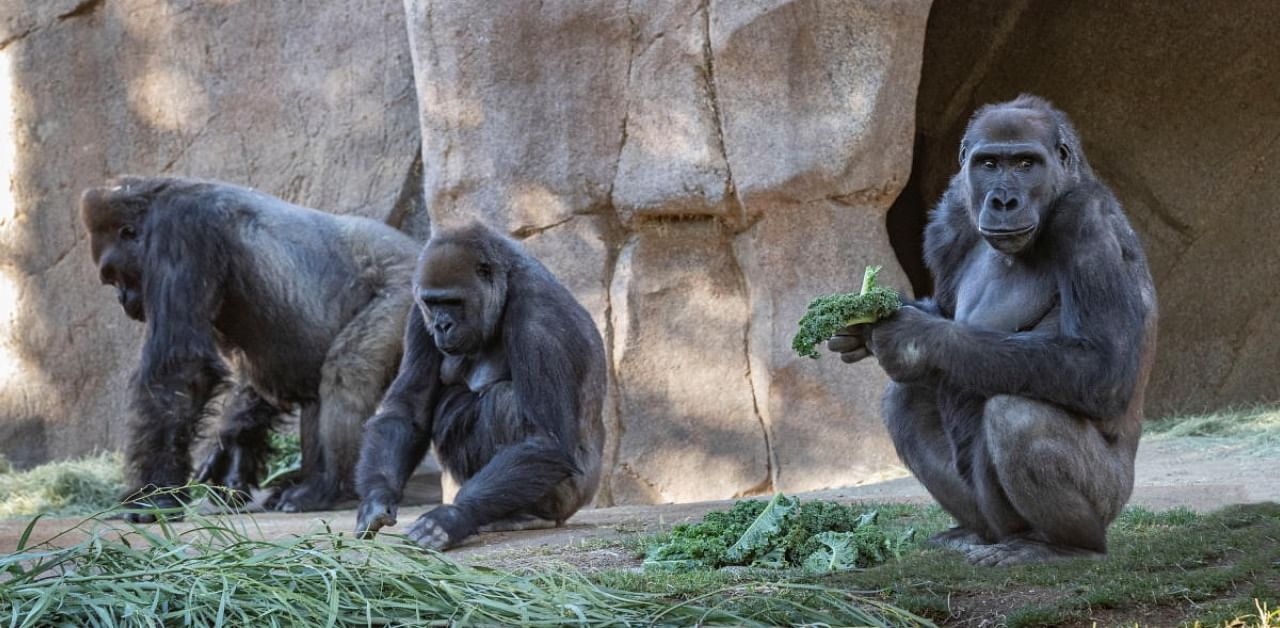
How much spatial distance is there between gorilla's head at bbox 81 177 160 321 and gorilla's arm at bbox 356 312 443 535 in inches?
94.2

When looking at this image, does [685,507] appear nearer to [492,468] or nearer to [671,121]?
[492,468]

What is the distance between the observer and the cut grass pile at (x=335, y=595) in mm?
3180

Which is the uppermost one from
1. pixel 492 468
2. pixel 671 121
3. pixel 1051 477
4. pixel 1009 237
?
pixel 671 121

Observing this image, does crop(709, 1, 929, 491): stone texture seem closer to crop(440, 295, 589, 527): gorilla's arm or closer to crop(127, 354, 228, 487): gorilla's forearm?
crop(440, 295, 589, 527): gorilla's arm

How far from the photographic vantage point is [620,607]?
11.3ft

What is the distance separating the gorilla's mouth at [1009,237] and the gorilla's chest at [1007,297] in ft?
0.54

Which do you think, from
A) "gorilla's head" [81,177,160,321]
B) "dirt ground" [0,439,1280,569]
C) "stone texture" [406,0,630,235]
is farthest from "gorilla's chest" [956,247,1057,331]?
"gorilla's head" [81,177,160,321]

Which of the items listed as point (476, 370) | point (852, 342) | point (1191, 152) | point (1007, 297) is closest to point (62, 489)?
point (476, 370)

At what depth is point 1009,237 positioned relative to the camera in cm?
394

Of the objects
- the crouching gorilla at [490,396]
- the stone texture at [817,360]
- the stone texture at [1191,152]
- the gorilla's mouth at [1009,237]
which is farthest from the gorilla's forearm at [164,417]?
the stone texture at [1191,152]

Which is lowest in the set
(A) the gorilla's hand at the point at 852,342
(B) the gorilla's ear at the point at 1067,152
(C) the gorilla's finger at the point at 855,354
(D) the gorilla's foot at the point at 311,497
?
(D) the gorilla's foot at the point at 311,497

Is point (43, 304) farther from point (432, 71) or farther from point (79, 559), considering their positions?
point (79, 559)

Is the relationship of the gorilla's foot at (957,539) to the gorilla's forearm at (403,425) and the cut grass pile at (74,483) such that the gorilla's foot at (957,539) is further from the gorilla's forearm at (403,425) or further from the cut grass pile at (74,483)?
the cut grass pile at (74,483)

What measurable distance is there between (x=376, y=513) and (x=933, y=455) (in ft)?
6.08
